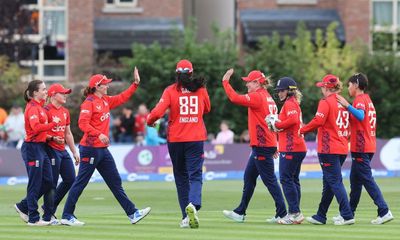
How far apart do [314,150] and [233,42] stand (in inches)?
323

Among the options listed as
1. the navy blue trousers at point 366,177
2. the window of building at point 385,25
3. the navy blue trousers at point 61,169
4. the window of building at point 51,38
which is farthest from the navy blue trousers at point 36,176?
the window of building at point 51,38

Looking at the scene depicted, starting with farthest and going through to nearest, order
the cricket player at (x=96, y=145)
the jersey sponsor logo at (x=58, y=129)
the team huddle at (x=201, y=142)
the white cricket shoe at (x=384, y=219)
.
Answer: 1. the jersey sponsor logo at (x=58, y=129)
2. the white cricket shoe at (x=384, y=219)
3. the cricket player at (x=96, y=145)
4. the team huddle at (x=201, y=142)

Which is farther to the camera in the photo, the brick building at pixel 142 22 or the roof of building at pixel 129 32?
the brick building at pixel 142 22

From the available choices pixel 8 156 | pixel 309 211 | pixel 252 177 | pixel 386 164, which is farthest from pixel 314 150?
pixel 252 177

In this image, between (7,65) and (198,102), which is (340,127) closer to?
(198,102)

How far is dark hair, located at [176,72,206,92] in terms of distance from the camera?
1545cm

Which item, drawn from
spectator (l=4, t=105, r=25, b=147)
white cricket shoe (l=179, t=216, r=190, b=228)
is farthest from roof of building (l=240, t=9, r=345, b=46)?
white cricket shoe (l=179, t=216, r=190, b=228)

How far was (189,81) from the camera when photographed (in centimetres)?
1548

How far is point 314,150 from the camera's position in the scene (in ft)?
98.9

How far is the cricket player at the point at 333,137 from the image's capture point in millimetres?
15812

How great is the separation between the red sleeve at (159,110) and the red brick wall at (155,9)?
27.6 m

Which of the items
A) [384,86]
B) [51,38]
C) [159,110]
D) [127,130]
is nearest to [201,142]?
[159,110]

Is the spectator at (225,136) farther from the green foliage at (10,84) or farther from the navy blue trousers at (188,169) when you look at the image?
the navy blue trousers at (188,169)

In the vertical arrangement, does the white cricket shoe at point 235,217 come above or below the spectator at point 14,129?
above
